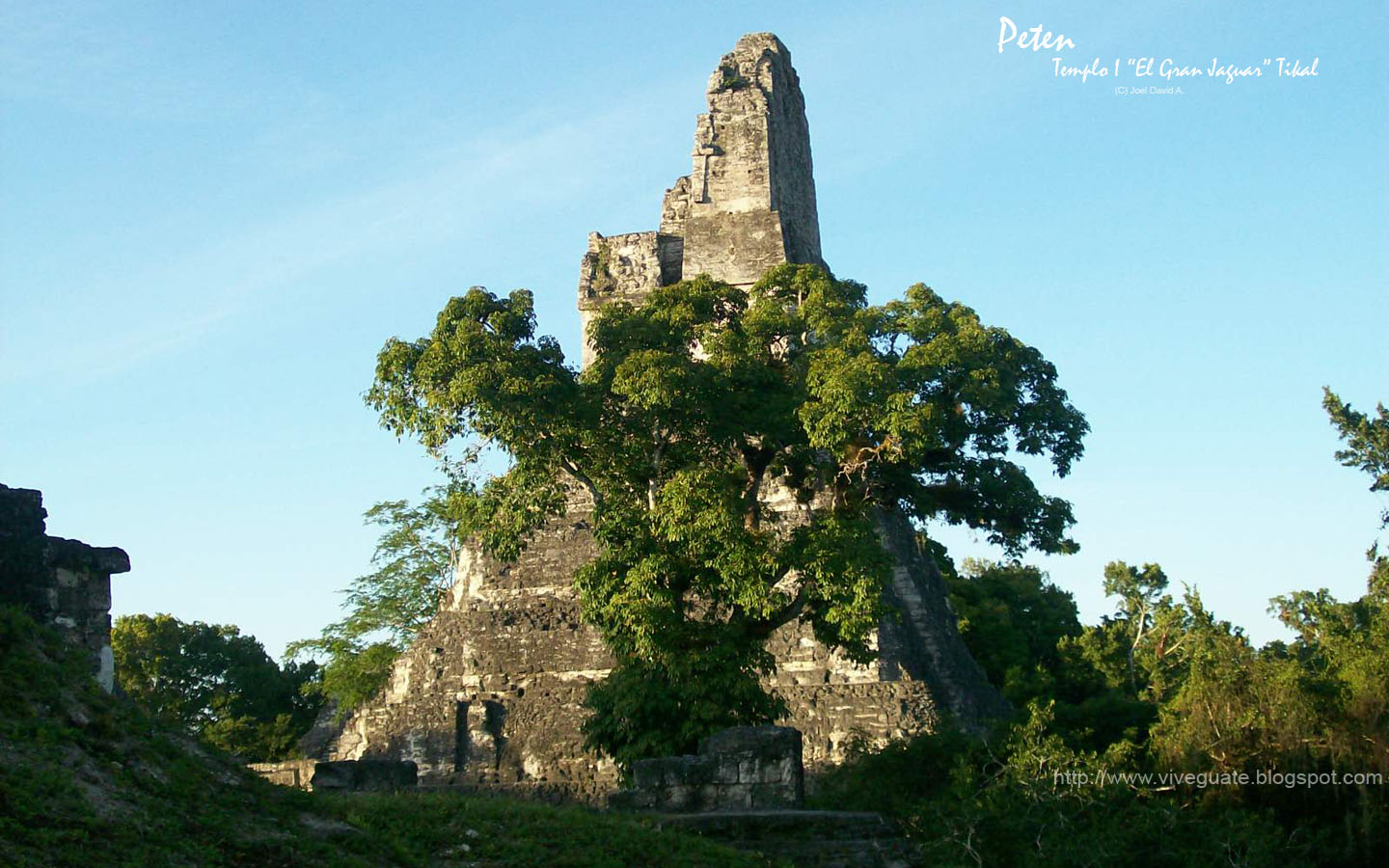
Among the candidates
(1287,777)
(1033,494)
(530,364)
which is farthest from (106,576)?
(1033,494)

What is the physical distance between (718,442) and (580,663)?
5.46m

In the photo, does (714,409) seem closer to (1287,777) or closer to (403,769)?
(403,769)

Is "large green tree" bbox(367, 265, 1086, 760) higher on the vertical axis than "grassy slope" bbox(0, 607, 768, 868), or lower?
higher

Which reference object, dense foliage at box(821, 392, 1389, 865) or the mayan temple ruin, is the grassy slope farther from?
the mayan temple ruin

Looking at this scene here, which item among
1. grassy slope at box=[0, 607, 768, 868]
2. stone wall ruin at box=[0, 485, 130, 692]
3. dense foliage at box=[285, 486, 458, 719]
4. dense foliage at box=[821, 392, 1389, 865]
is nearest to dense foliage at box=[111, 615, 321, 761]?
dense foliage at box=[285, 486, 458, 719]

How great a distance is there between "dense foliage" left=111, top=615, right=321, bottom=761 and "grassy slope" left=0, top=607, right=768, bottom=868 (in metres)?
20.2

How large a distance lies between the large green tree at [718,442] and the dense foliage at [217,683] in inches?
571

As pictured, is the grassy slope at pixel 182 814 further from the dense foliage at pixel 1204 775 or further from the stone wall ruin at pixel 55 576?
the dense foliage at pixel 1204 775

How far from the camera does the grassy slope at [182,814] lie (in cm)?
646

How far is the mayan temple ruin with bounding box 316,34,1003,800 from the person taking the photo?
17.3m

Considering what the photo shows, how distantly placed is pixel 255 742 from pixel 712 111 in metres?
15.4

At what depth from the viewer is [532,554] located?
20.5m

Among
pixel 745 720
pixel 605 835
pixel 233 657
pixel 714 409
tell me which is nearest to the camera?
pixel 605 835

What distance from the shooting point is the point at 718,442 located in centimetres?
1481
